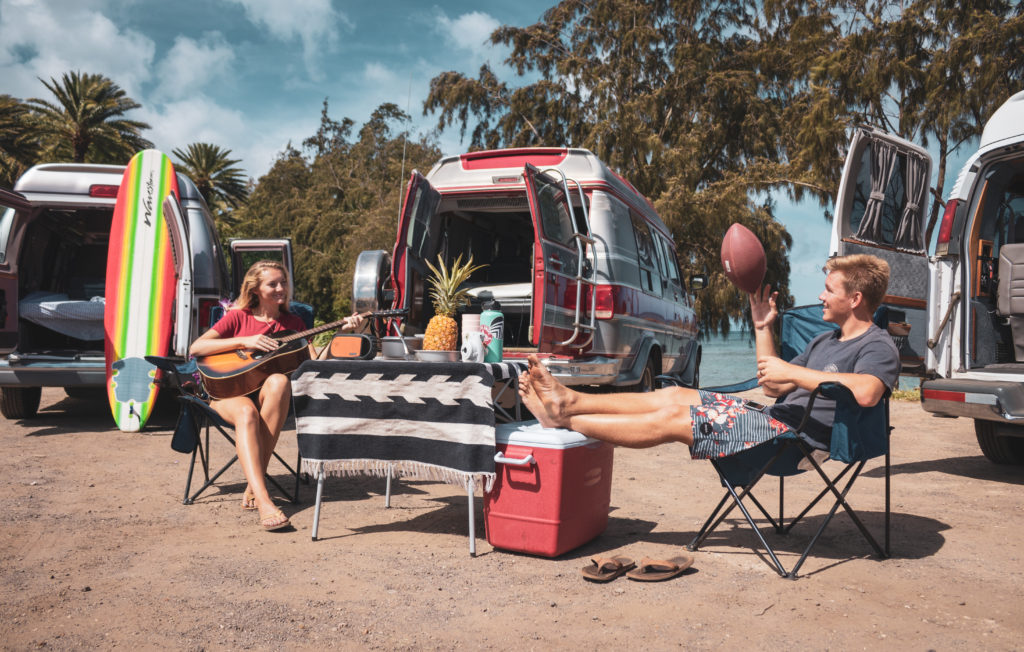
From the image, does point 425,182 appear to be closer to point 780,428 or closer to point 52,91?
point 780,428

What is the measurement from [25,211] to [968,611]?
303 inches

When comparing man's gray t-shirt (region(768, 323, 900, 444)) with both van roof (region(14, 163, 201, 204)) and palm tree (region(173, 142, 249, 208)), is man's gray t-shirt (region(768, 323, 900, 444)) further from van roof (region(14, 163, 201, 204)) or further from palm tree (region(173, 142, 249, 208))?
palm tree (region(173, 142, 249, 208))

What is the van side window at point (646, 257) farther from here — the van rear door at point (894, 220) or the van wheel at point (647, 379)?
the van rear door at point (894, 220)

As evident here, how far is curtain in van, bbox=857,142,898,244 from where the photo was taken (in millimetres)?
5871

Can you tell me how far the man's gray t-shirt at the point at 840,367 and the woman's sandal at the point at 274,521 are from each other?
2211 millimetres

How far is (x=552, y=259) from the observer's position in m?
5.53

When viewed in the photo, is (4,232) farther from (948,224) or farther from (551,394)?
(948,224)

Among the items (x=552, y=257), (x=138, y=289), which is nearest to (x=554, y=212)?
(x=552, y=257)

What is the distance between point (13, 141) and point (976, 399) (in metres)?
30.4

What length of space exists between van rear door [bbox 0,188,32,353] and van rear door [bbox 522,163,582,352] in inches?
183

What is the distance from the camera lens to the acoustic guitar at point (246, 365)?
4.08 meters

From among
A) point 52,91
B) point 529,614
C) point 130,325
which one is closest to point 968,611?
point 529,614

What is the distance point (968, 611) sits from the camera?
2674 millimetres

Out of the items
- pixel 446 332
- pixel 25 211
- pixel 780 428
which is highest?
pixel 25 211
